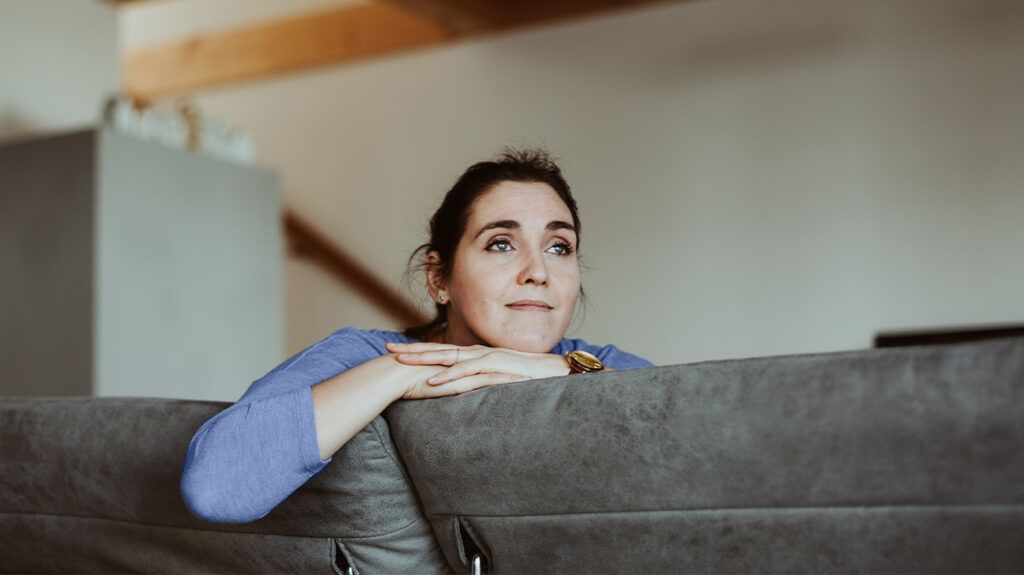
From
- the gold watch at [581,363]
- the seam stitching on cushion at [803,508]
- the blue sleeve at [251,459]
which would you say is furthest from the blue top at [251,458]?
the gold watch at [581,363]

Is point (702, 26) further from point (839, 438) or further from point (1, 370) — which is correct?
point (839, 438)

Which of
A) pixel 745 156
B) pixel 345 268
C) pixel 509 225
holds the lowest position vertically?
pixel 509 225

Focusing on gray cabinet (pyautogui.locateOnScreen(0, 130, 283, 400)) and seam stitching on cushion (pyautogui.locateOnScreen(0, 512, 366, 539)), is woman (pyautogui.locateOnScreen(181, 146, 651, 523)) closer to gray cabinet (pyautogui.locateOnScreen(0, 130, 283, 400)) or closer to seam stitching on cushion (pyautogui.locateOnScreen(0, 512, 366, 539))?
seam stitching on cushion (pyautogui.locateOnScreen(0, 512, 366, 539))

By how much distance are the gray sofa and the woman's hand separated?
5cm

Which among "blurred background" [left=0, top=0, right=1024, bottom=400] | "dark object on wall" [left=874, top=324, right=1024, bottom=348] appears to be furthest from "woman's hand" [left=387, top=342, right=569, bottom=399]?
"dark object on wall" [left=874, top=324, right=1024, bottom=348]

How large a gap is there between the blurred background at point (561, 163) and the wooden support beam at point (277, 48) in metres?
0.02

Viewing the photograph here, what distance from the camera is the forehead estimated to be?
4.80 feet

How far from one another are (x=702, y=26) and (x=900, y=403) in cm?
383

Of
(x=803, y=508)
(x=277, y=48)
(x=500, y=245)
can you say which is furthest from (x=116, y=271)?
(x=803, y=508)

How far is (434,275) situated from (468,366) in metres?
0.53

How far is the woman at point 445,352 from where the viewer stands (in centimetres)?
99

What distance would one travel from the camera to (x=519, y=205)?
58.0 inches

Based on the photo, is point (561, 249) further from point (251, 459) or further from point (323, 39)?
point (323, 39)

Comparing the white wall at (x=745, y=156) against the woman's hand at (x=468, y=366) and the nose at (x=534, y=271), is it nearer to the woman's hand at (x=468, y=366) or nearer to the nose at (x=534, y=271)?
the nose at (x=534, y=271)
